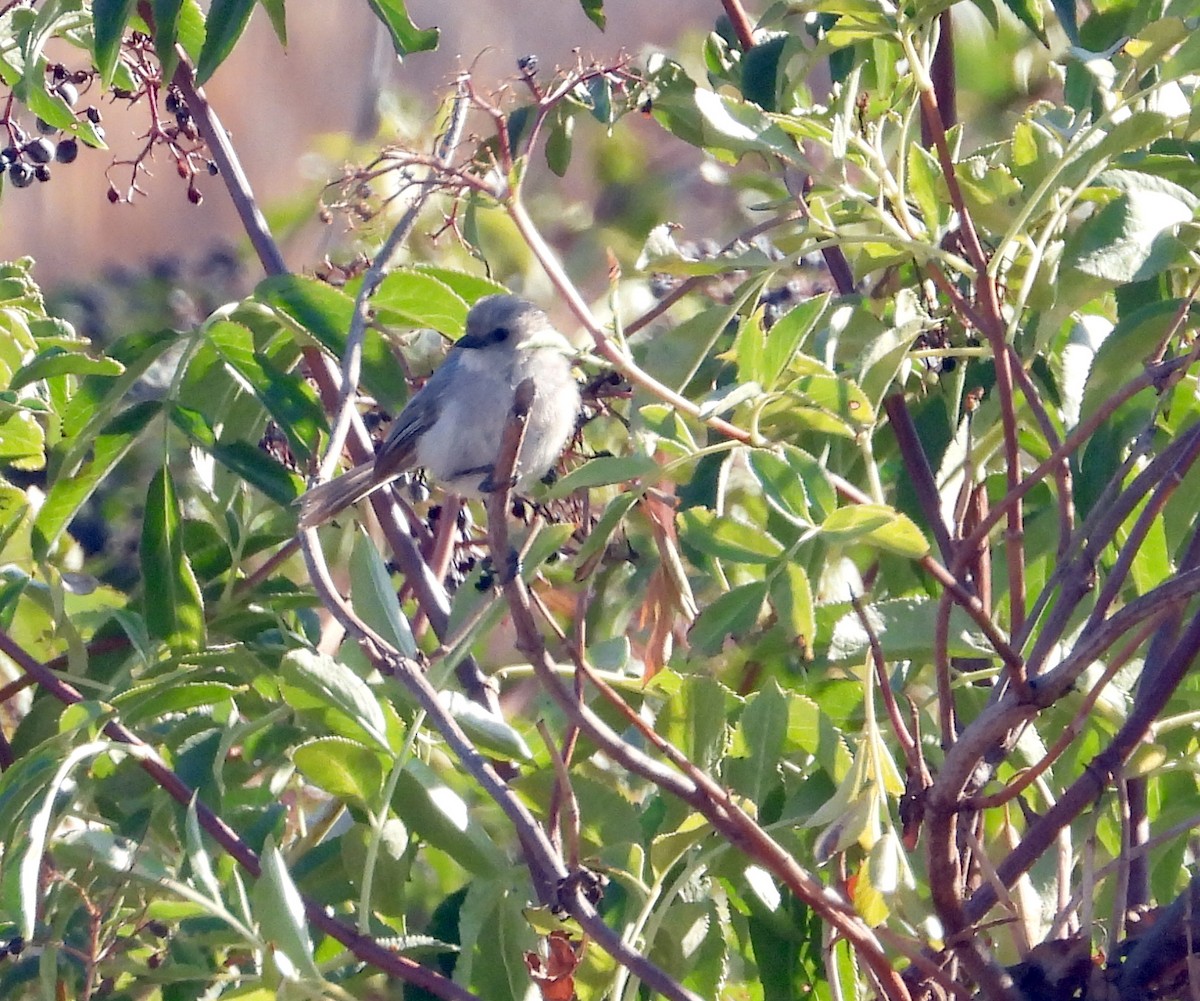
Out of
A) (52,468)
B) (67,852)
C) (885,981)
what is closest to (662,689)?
(885,981)

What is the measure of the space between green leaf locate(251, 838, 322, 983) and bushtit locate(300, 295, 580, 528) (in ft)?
2.86

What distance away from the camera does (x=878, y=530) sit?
84 cm

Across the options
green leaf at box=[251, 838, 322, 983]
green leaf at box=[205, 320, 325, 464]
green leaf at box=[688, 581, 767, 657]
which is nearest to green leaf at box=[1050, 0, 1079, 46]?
green leaf at box=[688, 581, 767, 657]

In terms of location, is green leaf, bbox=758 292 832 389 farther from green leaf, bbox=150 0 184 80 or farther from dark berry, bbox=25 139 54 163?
dark berry, bbox=25 139 54 163

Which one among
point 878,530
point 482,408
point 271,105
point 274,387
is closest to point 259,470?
point 274,387

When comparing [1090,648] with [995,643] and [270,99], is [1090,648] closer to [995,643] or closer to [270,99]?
[995,643]

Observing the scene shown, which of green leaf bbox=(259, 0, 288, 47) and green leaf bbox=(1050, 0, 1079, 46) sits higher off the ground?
green leaf bbox=(1050, 0, 1079, 46)

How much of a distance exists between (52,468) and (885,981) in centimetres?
90

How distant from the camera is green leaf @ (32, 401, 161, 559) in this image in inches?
53.3

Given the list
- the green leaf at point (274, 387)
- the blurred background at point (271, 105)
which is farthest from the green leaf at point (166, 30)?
the blurred background at point (271, 105)

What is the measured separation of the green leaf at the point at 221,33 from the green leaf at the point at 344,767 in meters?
0.64

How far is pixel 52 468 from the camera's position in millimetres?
1374

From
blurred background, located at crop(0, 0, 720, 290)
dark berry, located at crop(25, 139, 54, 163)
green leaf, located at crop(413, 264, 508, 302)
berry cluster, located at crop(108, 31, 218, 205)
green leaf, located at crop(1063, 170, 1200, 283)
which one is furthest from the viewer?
blurred background, located at crop(0, 0, 720, 290)

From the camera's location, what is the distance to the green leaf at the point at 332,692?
3.45ft
